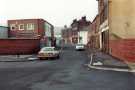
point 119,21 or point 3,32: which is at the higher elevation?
point 119,21

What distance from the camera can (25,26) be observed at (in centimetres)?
8200

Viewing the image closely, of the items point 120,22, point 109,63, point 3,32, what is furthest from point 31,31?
point 109,63

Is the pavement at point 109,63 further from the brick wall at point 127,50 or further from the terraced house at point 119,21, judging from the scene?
the terraced house at point 119,21

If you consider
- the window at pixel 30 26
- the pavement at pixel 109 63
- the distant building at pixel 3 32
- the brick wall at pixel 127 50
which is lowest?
the pavement at pixel 109 63

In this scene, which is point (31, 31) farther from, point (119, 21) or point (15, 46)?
point (119, 21)

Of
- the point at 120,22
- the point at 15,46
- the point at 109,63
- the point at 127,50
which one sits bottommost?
the point at 109,63

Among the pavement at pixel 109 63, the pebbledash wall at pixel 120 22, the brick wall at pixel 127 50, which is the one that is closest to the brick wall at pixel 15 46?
the pebbledash wall at pixel 120 22

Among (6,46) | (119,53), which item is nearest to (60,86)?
(119,53)

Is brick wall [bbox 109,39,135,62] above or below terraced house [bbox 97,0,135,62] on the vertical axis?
below

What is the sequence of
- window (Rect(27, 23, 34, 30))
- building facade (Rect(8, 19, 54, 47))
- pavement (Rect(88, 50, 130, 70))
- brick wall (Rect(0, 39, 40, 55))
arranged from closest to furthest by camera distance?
pavement (Rect(88, 50, 130, 70)) → brick wall (Rect(0, 39, 40, 55)) → building facade (Rect(8, 19, 54, 47)) → window (Rect(27, 23, 34, 30))

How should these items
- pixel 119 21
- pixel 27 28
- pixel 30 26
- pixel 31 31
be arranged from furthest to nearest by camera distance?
pixel 27 28, pixel 30 26, pixel 31 31, pixel 119 21

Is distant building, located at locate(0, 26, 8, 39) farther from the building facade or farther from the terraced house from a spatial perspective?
the terraced house

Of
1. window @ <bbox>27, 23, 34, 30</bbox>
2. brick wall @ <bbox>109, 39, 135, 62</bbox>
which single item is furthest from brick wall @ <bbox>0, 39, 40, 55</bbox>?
brick wall @ <bbox>109, 39, 135, 62</bbox>

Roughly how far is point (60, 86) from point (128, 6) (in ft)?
98.3
